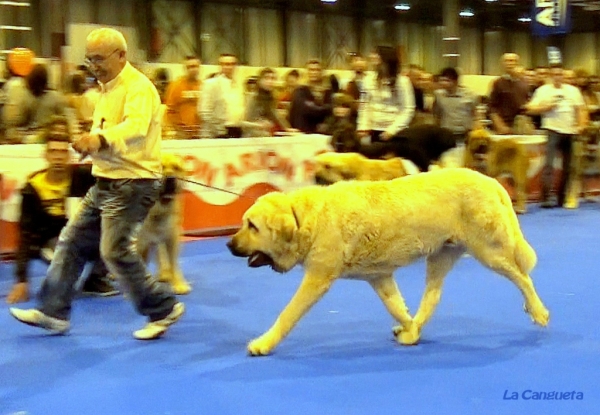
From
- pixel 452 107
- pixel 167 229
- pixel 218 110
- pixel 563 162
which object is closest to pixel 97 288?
pixel 167 229

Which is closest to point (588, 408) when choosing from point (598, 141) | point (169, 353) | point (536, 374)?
point (536, 374)

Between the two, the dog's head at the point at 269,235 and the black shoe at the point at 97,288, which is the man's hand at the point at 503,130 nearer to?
the black shoe at the point at 97,288

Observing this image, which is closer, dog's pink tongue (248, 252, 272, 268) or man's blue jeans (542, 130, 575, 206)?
dog's pink tongue (248, 252, 272, 268)

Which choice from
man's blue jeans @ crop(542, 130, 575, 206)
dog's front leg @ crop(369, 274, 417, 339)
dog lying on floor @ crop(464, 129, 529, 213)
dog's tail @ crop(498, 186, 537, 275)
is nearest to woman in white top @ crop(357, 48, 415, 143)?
dog's tail @ crop(498, 186, 537, 275)

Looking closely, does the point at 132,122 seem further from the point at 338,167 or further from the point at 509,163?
the point at 509,163

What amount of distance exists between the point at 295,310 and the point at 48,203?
2.19 meters

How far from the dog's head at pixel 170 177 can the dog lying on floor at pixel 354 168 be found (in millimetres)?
1186

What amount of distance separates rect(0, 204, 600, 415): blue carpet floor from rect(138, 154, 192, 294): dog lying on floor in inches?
8.3

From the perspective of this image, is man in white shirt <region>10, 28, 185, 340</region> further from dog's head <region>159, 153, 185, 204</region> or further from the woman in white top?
the woman in white top

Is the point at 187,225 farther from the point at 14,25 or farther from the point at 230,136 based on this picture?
the point at 14,25

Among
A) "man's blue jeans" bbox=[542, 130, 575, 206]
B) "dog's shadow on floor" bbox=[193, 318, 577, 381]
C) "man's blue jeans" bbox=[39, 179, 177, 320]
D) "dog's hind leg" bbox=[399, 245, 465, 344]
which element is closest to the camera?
"dog's shadow on floor" bbox=[193, 318, 577, 381]

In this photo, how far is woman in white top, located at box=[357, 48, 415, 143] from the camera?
254 inches

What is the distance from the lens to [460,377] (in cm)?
361

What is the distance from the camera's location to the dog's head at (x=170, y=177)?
5.30 metres
